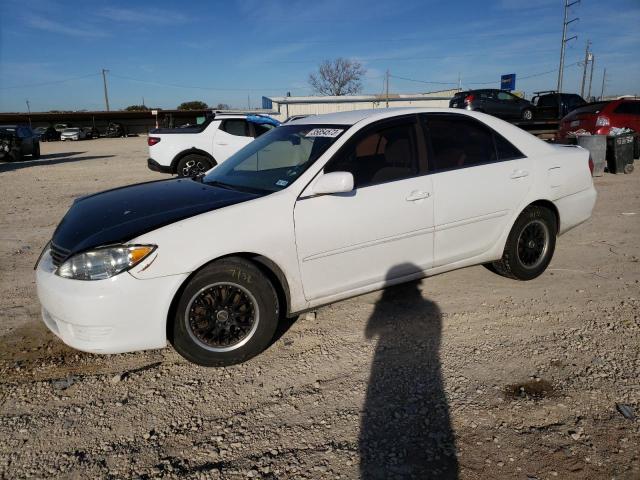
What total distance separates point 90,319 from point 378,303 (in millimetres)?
2289

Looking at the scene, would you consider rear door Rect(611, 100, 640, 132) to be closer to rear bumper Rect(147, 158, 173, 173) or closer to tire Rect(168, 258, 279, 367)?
rear bumper Rect(147, 158, 173, 173)

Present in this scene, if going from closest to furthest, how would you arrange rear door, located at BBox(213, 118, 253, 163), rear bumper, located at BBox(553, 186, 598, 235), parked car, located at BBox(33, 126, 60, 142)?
rear bumper, located at BBox(553, 186, 598, 235) → rear door, located at BBox(213, 118, 253, 163) → parked car, located at BBox(33, 126, 60, 142)

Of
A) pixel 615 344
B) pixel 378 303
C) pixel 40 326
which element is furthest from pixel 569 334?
pixel 40 326

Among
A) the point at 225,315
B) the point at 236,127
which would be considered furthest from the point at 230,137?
the point at 225,315

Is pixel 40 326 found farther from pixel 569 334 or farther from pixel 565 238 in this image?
pixel 565 238

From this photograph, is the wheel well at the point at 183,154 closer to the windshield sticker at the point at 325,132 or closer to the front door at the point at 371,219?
the windshield sticker at the point at 325,132

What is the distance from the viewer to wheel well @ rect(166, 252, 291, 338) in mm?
2967

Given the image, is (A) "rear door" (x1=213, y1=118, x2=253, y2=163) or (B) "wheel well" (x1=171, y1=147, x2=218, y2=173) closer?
(B) "wheel well" (x1=171, y1=147, x2=218, y2=173)

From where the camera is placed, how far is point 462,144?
409 centimetres

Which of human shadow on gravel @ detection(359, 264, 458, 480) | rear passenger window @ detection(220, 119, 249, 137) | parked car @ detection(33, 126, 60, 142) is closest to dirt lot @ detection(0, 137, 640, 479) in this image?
human shadow on gravel @ detection(359, 264, 458, 480)

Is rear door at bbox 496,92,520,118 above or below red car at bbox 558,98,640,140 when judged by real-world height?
above

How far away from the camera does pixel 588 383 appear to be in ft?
9.55

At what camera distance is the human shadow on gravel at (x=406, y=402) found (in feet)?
7.50

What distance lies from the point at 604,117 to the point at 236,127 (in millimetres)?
9602
